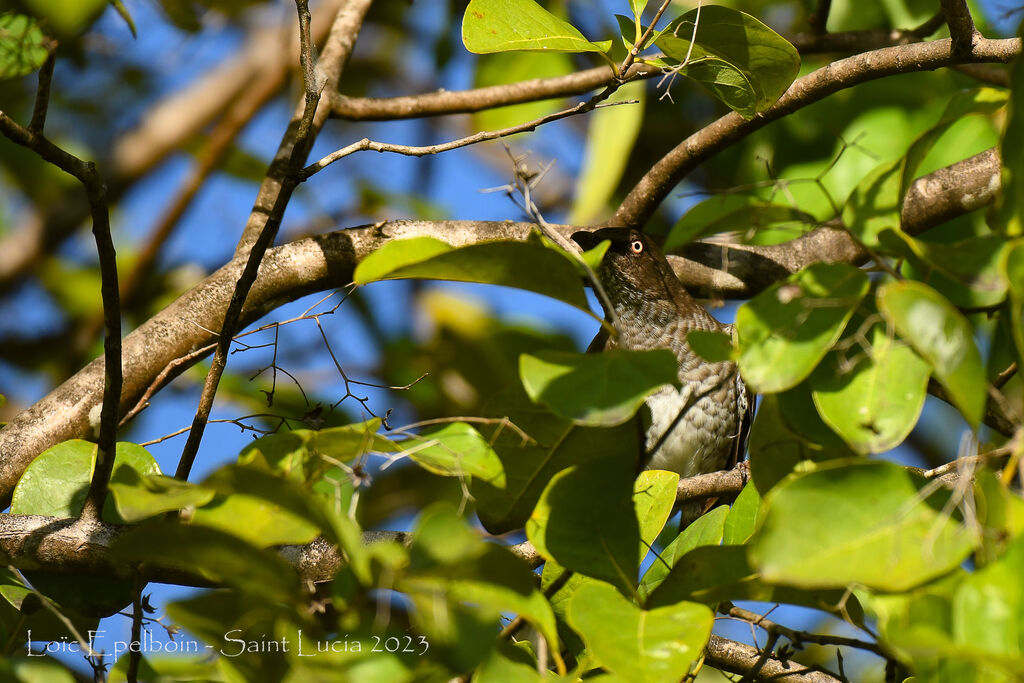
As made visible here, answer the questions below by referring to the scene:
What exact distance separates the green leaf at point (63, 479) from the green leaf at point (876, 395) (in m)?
1.13

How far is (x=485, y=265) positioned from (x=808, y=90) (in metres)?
1.43

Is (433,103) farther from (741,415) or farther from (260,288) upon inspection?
(741,415)

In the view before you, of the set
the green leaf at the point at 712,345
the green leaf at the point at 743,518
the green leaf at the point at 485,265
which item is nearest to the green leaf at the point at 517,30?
the green leaf at the point at 485,265

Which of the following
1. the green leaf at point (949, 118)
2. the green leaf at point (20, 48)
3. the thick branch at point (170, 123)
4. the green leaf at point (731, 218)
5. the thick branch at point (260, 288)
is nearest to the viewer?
the green leaf at point (731, 218)

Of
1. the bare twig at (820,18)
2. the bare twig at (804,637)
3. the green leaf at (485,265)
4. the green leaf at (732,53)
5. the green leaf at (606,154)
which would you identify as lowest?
the bare twig at (804,637)

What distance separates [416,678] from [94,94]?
4.36 metres

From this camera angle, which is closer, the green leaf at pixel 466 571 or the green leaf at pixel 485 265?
the green leaf at pixel 466 571

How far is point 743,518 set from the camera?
1427 millimetres

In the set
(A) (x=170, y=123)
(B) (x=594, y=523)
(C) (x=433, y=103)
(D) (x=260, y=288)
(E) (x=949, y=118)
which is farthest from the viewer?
(A) (x=170, y=123)

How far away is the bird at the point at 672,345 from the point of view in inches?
117

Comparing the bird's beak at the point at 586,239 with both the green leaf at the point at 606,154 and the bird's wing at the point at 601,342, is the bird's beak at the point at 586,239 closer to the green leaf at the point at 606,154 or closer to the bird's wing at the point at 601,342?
the bird's wing at the point at 601,342

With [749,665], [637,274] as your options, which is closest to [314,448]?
[749,665]

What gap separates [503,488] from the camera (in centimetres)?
128

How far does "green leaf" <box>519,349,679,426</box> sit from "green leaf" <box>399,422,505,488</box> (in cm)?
16
